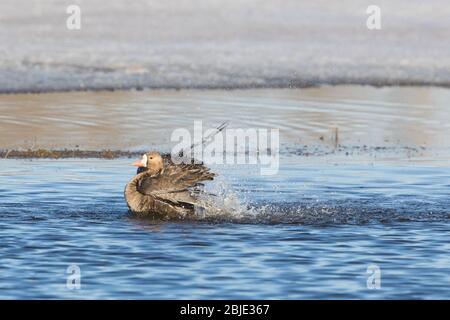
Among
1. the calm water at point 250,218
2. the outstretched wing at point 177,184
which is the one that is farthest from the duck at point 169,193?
the calm water at point 250,218

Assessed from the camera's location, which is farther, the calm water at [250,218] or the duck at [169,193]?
the duck at [169,193]

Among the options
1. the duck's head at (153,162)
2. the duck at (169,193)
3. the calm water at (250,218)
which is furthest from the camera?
the duck's head at (153,162)

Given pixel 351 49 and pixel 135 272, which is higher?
pixel 351 49

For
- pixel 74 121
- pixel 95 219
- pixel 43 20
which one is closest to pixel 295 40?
pixel 43 20

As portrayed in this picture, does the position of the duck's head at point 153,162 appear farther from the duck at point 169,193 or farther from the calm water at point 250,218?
the calm water at point 250,218

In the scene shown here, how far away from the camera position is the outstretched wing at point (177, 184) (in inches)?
518

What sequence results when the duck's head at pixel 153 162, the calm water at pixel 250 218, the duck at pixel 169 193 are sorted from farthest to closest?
the duck's head at pixel 153 162
the duck at pixel 169 193
the calm water at pixel 250 218

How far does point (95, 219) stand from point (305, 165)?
5.19 metres

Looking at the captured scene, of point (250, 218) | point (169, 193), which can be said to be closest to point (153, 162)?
point (169, 193)

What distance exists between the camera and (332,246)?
11.2 meters

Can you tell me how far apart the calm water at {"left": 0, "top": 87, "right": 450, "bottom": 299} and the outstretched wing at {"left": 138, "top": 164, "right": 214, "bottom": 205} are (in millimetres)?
389

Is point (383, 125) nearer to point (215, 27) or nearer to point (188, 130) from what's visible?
point (188, 130)

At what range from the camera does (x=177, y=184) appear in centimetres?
1315

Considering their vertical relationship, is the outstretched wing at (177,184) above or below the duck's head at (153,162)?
below
